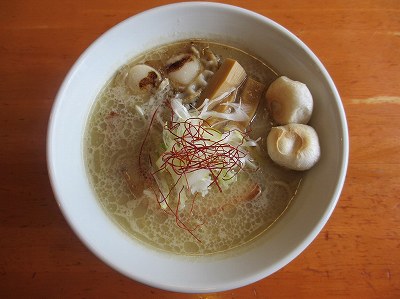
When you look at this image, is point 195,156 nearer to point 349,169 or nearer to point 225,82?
point 225,82

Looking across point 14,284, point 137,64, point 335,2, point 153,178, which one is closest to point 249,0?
point 335,2

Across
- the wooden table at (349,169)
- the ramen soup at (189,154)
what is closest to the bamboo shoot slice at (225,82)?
the ramen soup at (189,154)

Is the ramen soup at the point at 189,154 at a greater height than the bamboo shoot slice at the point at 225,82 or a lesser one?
lesser

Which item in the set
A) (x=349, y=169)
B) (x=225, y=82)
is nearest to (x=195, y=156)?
(x=225, y=82)

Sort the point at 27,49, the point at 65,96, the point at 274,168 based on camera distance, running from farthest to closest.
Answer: the point at 27,49, the point at 274,168, the point at 65,96

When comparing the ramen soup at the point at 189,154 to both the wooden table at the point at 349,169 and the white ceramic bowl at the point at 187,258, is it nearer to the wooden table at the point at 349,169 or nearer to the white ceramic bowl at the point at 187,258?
the white ceramic bowl at the point at 187,258

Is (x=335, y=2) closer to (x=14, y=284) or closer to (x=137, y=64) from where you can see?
(x=137, y=64)

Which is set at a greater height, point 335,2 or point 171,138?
point 335,2
